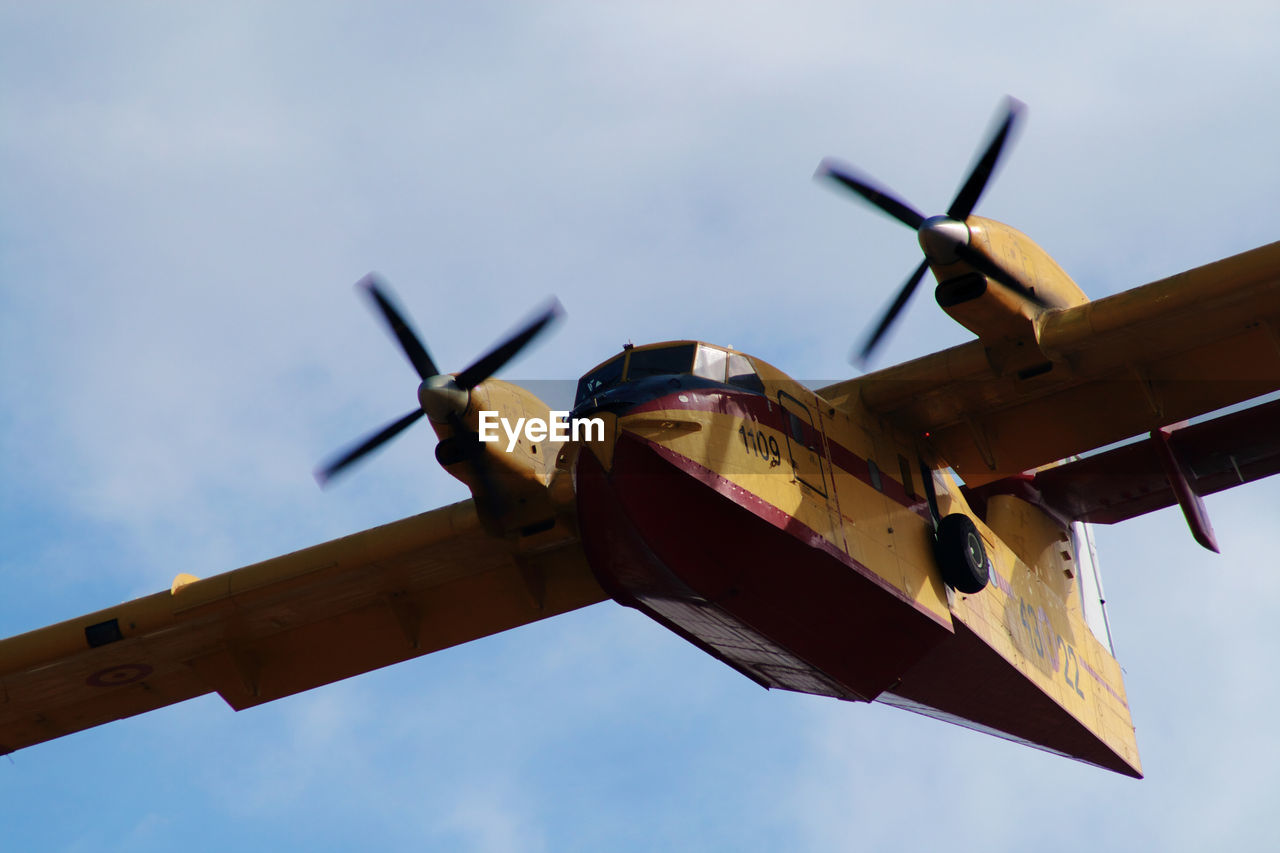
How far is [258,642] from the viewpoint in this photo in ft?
63.4

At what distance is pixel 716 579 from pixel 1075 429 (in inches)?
213

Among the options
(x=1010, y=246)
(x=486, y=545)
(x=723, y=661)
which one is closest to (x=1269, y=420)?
(x=1010, y=246)

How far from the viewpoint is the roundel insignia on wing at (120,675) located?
18.9 metres

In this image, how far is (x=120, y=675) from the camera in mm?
19141

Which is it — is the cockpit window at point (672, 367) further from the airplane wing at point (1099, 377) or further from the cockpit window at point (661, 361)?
the airplane wing at point (1099, 377)

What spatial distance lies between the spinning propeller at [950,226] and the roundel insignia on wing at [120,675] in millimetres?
9969

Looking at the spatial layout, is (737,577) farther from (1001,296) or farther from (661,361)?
(1001,296)

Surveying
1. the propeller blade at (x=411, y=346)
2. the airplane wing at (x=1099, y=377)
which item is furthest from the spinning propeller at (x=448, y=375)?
the airplane wing at (x=1099, y=377)

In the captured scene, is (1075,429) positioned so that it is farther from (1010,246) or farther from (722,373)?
(722,373)

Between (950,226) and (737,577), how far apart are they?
420cm

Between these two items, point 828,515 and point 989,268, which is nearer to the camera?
point 828,515

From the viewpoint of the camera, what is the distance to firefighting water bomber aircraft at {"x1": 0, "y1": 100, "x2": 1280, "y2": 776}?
47.5ft

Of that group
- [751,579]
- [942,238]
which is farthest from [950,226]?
[751,579]

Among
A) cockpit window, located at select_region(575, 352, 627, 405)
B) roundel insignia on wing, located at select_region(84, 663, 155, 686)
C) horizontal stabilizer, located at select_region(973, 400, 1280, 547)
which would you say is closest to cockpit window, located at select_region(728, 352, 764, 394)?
cockpit window, located at select_region(575, 352, 627, 405)
